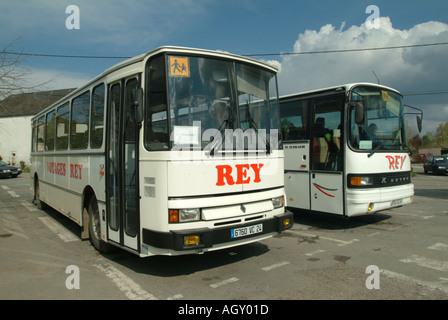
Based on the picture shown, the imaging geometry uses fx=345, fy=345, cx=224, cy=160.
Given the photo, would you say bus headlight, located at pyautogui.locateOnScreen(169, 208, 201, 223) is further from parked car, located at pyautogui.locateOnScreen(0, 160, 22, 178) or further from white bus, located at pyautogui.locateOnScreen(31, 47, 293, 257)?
parked car, located at pyautogui.locateOnScreen(0, 160, 22, 178)

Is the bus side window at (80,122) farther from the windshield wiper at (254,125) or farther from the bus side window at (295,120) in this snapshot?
the bus side window at (295,120)

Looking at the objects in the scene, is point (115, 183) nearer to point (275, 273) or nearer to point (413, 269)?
point (275, 273)

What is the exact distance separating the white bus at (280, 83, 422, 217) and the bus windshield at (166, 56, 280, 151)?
8.69ft

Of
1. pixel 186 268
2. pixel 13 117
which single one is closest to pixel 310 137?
pixel 186 268

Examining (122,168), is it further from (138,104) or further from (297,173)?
(297,173)

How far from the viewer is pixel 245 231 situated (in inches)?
193

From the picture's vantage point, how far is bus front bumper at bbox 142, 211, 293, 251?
14.2ft

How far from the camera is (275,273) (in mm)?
5008

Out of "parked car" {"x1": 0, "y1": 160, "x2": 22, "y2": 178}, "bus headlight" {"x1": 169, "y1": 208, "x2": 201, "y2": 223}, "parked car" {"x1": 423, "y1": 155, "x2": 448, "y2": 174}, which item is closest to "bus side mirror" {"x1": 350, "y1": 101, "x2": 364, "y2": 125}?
"bus headlight" {"x1": 169, "y1": 208, "x2": 201, "y2": 223}

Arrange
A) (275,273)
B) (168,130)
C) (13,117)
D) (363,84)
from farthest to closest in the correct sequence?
(13,117), (363,84), (275,273), (168,130)

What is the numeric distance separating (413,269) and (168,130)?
4120 mm

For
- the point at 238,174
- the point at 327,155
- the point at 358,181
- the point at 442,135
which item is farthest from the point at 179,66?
the point at 442,135

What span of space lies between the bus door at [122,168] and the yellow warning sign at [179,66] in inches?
27.2

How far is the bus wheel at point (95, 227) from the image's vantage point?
6.09 metres
